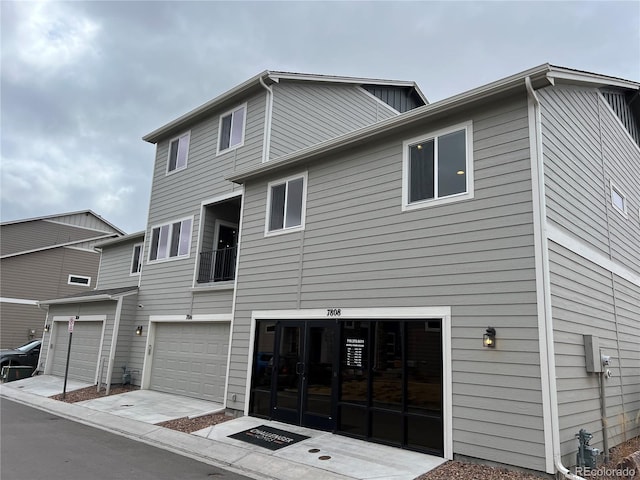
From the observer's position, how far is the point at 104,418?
1002 centimetres

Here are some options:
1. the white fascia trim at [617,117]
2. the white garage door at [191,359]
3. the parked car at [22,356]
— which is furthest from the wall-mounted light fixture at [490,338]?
the parked car at [22,356]

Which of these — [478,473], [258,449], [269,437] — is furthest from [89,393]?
[478,473]

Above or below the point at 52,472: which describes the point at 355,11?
above

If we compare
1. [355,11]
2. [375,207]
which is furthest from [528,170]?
[355,11]

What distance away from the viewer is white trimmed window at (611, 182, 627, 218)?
9.30 metres

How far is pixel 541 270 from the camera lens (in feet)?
19.4

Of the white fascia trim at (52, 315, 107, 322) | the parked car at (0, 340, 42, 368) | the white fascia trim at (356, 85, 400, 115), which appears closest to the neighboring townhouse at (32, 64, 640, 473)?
the white fascia trim at (356, 85, 400, 115)

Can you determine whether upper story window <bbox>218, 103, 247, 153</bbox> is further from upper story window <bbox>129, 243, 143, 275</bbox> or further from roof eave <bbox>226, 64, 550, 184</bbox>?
upper story window <bbox>129, 243, 143, 275</bbox>

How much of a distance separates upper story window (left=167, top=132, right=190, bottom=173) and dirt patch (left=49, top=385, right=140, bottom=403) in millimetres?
7536

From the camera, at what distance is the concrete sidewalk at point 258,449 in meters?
6.13

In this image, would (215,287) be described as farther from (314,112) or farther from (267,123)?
(314,112)

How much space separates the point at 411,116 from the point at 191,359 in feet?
30.5

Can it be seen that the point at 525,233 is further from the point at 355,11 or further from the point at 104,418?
the point at 355,11

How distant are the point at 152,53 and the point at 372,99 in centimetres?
1537
